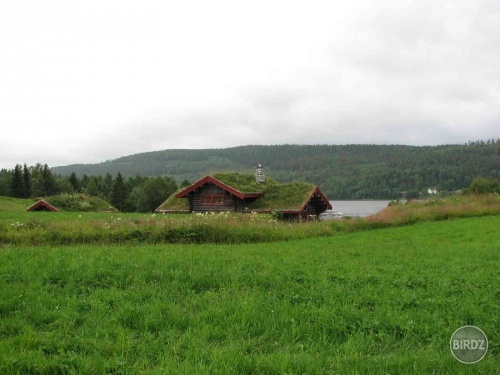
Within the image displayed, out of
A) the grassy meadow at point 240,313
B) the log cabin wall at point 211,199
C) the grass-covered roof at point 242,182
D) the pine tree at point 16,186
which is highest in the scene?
the pine tree at point 16,186

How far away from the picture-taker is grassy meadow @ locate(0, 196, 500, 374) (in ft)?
15.3

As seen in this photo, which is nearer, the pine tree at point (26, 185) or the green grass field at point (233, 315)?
the green grass field at point (233, 315)

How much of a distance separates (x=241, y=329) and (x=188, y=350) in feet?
3.32

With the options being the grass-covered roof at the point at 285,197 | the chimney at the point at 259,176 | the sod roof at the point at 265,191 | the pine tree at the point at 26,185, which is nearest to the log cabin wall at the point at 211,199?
the sod roof at the point at 265,191

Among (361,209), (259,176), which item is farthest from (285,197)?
(361,209)

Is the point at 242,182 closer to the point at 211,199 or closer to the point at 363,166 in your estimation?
the point at 211,199

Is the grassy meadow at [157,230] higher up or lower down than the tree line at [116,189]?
lower down

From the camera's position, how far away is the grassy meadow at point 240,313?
466 cm

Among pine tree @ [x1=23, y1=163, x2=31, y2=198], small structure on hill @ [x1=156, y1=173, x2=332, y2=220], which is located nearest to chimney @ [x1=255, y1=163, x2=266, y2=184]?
small structure on hill @ [x1=156, y1=173, x2=332, y2=220]

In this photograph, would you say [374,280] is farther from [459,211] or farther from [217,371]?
[459,211]

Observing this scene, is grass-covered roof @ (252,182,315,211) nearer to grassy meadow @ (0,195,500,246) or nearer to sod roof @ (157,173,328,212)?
sod roof @ (157,173,328,212)

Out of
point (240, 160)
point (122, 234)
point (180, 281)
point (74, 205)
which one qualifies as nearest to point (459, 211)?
point (122, 234)

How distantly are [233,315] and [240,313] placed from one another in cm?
15

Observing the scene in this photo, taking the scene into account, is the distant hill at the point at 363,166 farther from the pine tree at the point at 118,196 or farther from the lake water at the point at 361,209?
the pine tree at the point at 118,196
